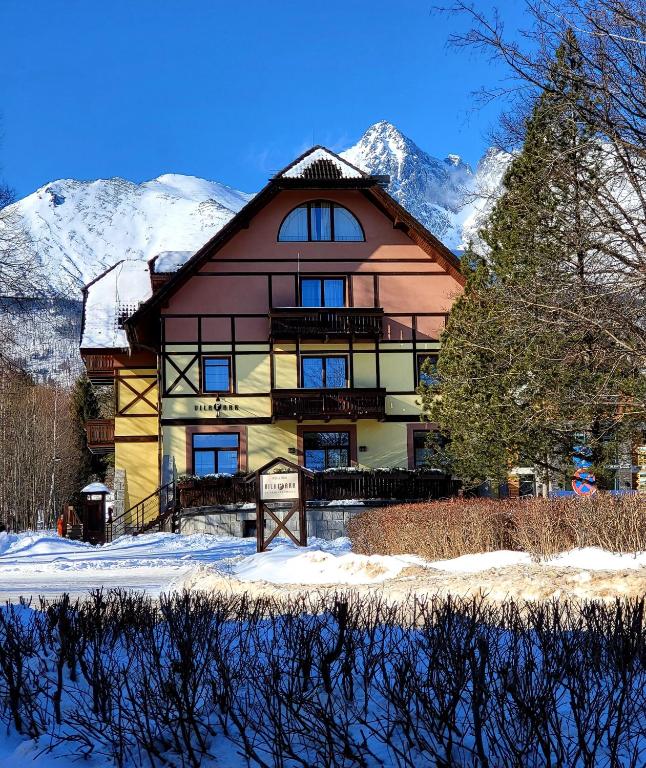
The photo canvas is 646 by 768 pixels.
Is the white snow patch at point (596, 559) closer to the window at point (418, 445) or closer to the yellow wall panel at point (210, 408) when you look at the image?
the window at point (418, 445)

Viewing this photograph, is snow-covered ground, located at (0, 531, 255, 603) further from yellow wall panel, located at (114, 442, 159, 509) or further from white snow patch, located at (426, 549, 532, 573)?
yellow wall panel, located at (114, 442, 159, 509)

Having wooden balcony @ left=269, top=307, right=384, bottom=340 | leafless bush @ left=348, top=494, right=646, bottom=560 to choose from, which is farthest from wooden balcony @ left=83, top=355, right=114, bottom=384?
leafless bush @ left=348, top=494, right=646, bottom=560

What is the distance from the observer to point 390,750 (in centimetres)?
469

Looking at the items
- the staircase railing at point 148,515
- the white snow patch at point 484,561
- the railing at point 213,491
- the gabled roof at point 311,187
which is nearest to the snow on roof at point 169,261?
the gabled roof at point 311,187

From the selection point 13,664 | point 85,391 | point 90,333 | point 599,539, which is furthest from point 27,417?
point 13,664

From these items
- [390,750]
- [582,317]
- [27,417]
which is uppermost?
[27,417]

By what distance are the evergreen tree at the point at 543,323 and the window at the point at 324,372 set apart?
27.4 ft

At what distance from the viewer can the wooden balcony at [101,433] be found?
137 feet

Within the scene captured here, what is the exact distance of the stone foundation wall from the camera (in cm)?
3278

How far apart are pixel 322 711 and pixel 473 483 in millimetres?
23268

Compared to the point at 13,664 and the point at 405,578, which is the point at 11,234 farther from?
the point at 13,664

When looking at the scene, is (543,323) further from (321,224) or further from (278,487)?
(321,224)

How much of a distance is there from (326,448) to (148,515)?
7.80 meters

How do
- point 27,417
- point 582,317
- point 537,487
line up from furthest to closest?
point 27,417 → point 537,487 → point 582,317
